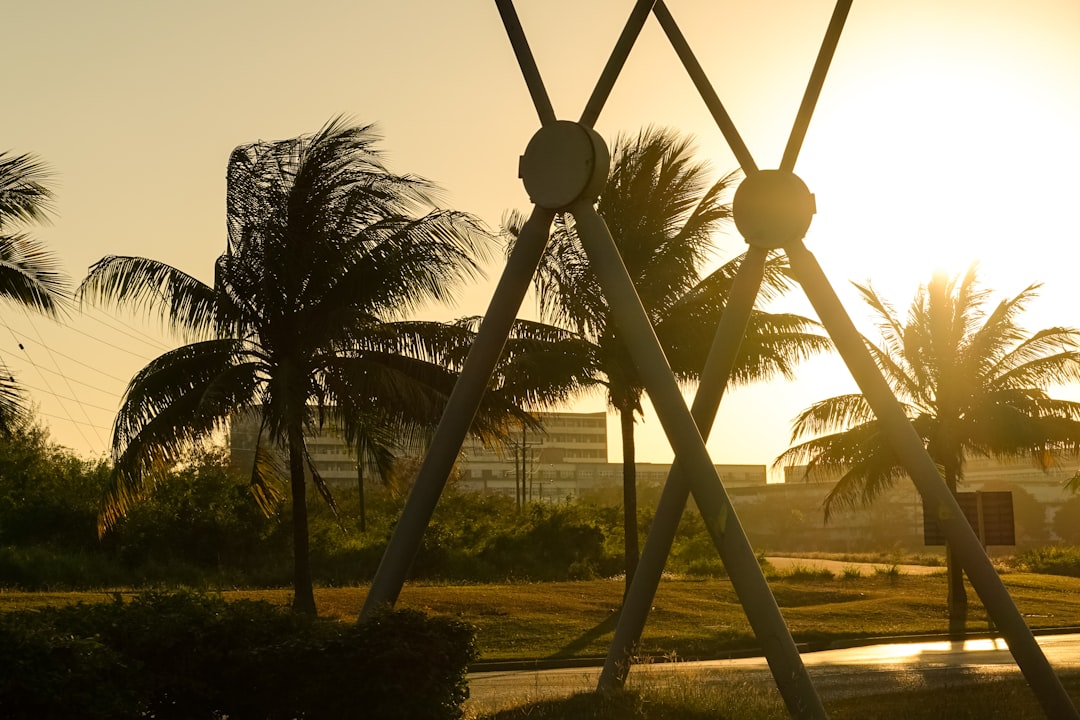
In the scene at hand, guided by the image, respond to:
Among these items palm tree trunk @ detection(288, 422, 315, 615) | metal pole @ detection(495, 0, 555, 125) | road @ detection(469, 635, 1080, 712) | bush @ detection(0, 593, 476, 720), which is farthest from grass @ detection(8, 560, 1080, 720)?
metal pole @ detection(495, 0, 555, 125)

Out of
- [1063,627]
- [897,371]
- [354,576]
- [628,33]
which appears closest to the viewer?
[628,33]

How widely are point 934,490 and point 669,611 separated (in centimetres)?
1581

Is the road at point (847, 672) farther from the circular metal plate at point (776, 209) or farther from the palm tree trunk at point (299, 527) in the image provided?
the circular metal plate at point (776, 209)

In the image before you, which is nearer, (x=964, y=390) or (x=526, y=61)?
(x=526, y=61)

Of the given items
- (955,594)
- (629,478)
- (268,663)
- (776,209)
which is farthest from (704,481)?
(955,594)

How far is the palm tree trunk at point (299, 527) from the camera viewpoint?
17.9 m

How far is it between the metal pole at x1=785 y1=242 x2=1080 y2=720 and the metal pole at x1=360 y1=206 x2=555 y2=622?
2.16 m

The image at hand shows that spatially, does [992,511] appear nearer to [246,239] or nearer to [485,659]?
[485,659]

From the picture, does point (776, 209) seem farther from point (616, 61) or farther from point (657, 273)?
point (657, 273)

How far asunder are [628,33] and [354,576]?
84.8 ft

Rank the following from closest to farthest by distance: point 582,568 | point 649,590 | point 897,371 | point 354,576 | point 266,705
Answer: point 266,705
point 649,590
point 897,371
point 354,576
point 582,568

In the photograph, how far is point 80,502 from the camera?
34.7 metres

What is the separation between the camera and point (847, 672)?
16.7 meters

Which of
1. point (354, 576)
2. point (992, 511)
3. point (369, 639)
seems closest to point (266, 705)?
point (369, 639)
